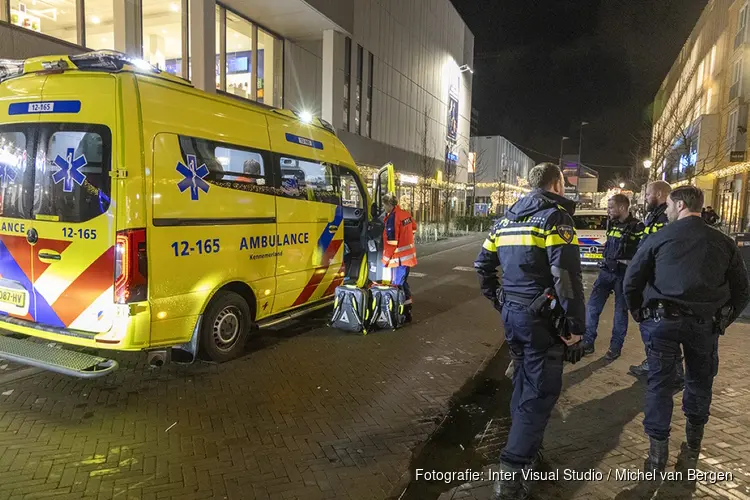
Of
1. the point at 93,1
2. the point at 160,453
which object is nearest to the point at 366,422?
the point at 160,453

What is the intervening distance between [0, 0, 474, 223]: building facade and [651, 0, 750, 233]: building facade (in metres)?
10.8

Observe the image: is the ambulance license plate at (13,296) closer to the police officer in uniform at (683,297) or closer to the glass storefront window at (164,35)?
the police officer in uniform at (683,297)

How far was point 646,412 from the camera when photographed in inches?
134

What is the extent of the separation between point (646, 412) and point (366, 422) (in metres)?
2.05

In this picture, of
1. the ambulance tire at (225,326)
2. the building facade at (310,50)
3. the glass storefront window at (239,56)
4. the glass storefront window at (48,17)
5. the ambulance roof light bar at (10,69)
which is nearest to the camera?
the ambulance roof light bar at (10,69)

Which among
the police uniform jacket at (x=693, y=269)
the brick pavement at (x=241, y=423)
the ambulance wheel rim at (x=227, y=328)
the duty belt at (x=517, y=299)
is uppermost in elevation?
the police uniform jacket at (x=693, y=269)

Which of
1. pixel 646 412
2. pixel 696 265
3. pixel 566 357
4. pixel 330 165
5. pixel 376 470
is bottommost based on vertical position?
pixel 376 470

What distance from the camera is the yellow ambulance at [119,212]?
412 centimetres

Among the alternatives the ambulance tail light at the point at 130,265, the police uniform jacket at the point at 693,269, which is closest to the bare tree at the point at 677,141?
the police uniform jacket at the point at 693,269

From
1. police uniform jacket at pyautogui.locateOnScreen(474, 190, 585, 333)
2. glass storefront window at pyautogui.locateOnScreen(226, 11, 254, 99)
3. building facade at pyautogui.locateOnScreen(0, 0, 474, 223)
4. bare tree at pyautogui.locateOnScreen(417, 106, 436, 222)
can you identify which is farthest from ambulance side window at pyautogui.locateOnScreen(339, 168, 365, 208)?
bare tree at pyautogui.locateOnScreen(417, 106, 436, 222)

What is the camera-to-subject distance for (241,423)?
13.1 ft

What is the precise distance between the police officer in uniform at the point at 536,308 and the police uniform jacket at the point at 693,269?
68cm

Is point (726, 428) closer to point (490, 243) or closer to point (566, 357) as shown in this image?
point (566, 357)

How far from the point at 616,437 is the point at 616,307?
2221 millimetres
